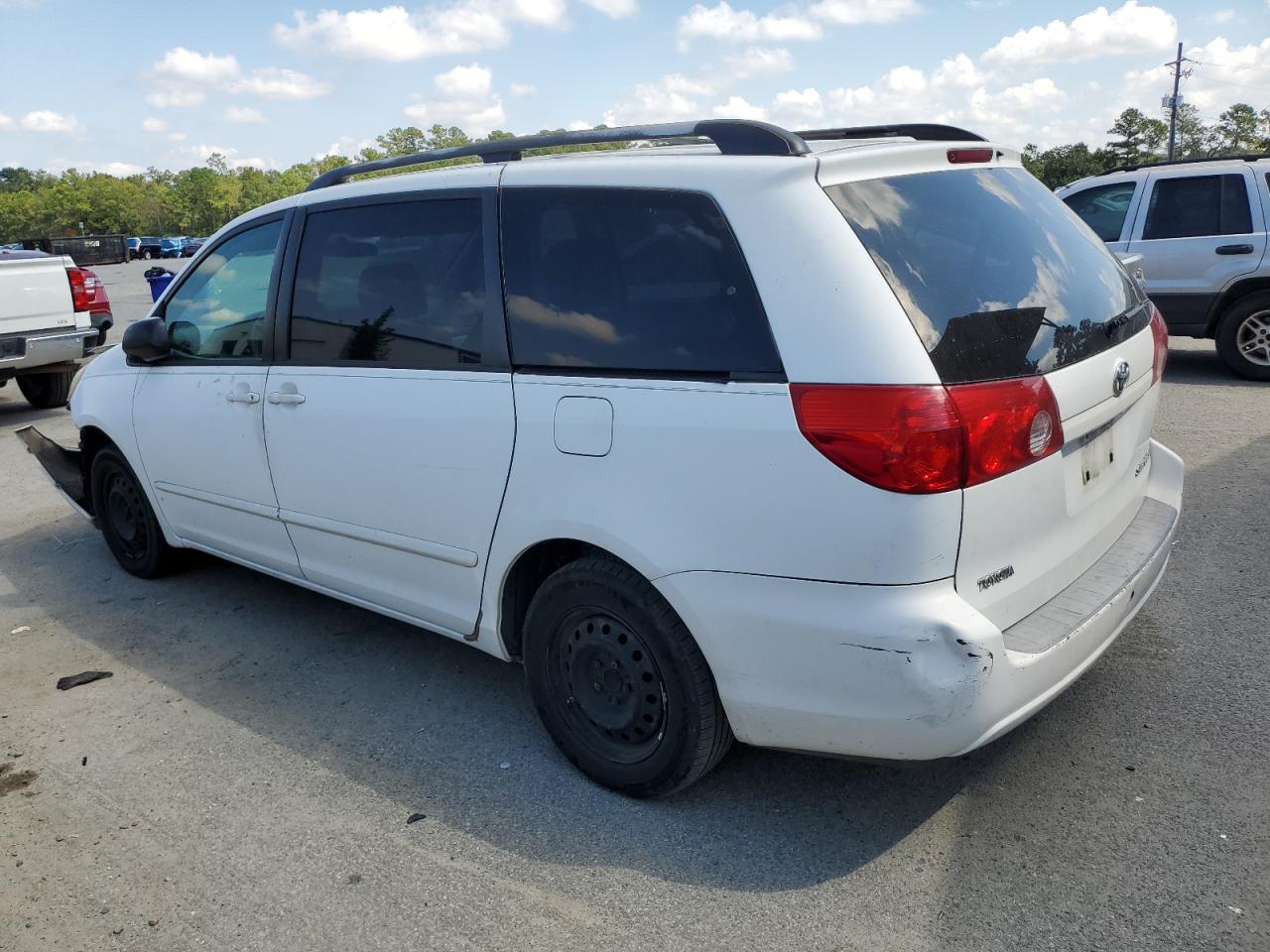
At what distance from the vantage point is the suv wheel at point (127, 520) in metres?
5.23

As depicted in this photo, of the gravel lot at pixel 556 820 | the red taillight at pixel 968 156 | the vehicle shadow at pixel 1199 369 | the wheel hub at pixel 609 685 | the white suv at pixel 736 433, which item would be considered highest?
the red taillight at pixel 968 156

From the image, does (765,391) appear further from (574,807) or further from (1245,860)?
(1245,860)

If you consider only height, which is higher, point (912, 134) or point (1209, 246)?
point (912, 134)

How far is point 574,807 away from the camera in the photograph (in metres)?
3.15

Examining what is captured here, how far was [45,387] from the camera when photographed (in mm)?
10883

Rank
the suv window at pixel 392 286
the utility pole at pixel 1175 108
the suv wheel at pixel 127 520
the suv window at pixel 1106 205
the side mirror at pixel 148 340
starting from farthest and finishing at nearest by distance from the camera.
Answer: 1. the utility pole at pixel 1175 108
2. the suv window at pixel 1106 205
3. the suv wheel at pixel 127 520
4. the side mirror at pixel 148 340
5. the suv window at pixel 392 286

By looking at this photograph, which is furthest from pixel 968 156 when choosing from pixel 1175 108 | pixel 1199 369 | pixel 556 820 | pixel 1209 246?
pixel 1175 108

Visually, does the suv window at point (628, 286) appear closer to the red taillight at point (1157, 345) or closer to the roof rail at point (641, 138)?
the roof rail at point (641, 138)

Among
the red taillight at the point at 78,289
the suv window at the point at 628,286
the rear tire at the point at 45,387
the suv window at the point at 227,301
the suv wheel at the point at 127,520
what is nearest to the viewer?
the suv window at the point at 628,286

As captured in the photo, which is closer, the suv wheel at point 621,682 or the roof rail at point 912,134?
the suv wheel at point 621,682

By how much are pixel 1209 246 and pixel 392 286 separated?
321 inches

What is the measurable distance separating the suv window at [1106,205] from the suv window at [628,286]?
7.99 metres

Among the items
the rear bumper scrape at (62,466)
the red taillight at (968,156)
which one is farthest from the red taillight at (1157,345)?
the rear bumper scrape at (62,466)

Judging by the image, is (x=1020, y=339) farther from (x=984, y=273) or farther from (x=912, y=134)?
(x=912, y=134)
